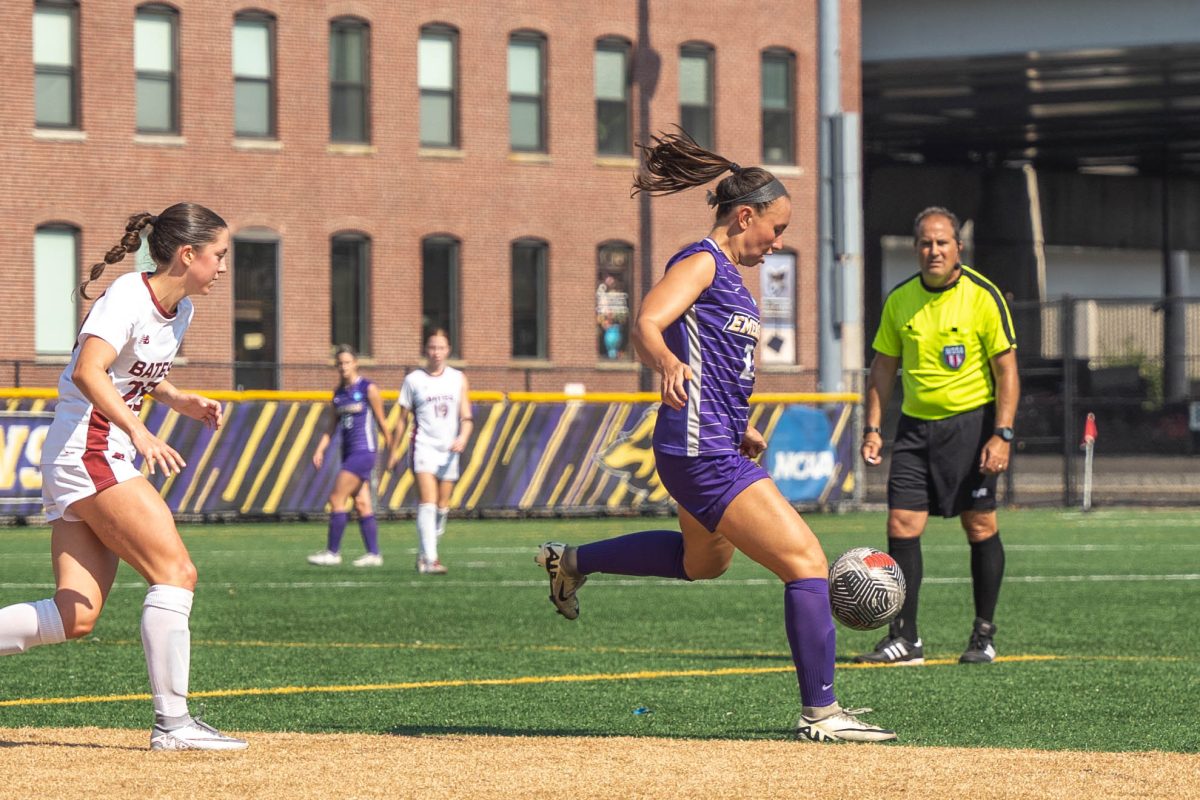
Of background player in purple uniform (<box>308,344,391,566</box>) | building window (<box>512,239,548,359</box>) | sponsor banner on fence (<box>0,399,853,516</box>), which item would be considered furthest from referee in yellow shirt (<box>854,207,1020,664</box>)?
building window (<box>512,239,548,359</box>)

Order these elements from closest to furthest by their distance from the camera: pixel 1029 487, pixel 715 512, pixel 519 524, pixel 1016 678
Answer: pixel 715 512 < pixel 1016 678 < pixel 519 524 < pixel 1029 487

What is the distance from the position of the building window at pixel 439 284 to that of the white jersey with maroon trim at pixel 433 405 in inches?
806

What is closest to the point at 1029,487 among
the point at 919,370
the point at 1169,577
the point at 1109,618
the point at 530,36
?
the point at 530,36

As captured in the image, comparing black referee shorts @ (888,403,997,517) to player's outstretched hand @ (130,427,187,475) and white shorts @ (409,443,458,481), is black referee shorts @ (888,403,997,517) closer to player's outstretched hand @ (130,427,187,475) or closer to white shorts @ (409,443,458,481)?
player's outstretched hand @ (130,427,187,475)

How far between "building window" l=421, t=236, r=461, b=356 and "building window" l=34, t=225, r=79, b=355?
6523 millimetres

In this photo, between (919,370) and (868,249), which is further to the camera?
(868,249)

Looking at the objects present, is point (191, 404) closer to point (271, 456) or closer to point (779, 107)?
point (271, 456)

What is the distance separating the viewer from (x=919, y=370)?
10.5m

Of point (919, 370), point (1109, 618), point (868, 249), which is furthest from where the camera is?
point (868, 249)

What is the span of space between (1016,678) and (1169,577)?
7.60 metres

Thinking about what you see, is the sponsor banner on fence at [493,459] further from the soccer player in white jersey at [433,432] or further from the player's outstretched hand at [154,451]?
the player's outstretched hand at [154,451]

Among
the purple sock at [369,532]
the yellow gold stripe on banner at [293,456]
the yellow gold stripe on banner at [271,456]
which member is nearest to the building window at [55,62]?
the yellow gold stripe on banner at [271,456]

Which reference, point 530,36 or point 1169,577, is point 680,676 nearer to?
point 1169,577

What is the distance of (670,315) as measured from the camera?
7043 millimetres
